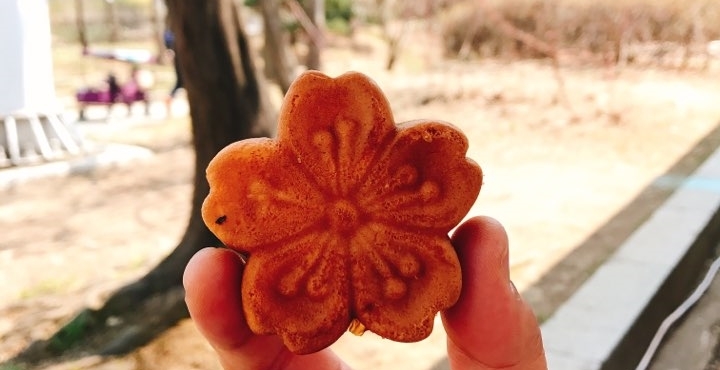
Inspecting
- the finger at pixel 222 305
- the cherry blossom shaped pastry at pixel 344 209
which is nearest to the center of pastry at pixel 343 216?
the cherry blossom shaped pastry at pixel 344 209

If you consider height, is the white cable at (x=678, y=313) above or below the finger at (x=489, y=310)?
below

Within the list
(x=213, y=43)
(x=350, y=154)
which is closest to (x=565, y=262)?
(x=213, y=43)

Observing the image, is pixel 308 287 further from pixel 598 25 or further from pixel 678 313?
pixel 598 25

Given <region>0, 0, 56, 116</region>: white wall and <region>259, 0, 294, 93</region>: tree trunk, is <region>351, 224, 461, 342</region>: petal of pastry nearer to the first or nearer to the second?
<region>0, 0, 56, 116</region>: white wall

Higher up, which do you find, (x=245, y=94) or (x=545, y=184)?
(x=245, y=94)

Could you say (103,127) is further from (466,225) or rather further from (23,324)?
(466,225)

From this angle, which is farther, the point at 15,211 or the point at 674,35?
the point at 674,35

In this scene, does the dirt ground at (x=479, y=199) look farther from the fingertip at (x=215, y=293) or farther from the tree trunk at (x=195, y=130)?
the fingertip at (x=215, y=293)
